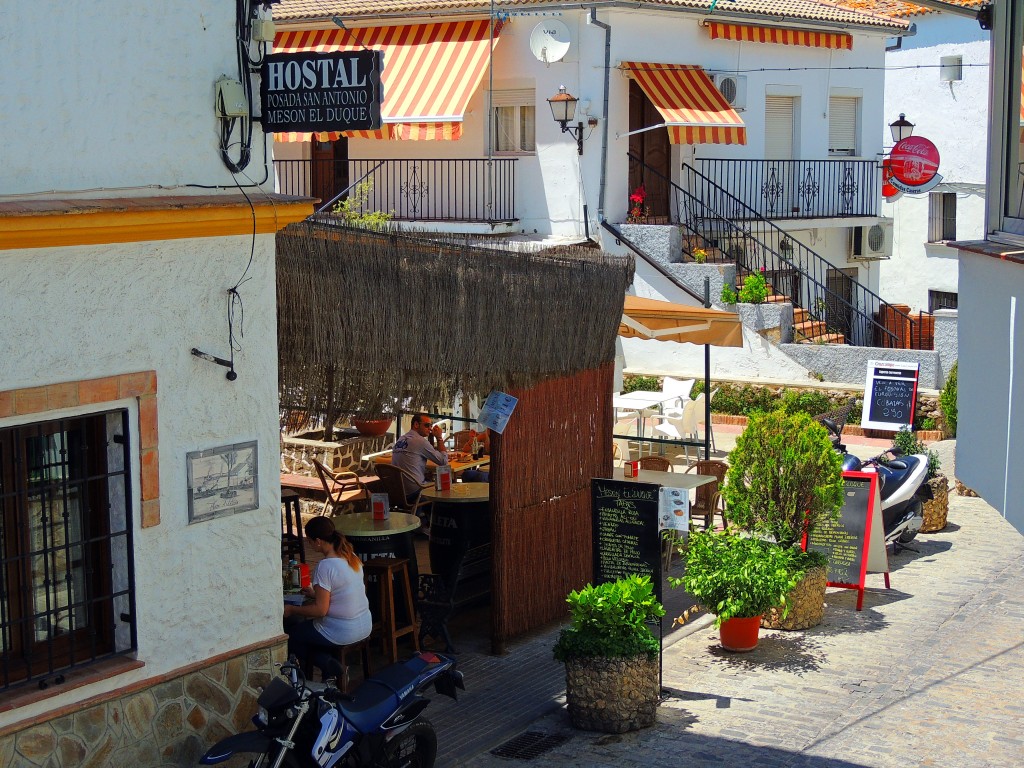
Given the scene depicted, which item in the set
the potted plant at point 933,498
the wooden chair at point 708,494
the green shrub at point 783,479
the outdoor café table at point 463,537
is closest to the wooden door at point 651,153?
the potted plant at point 933,498

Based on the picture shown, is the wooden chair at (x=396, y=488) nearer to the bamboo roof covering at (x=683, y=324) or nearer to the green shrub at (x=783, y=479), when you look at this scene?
the bamboo roof covering at (x=683, y=324)

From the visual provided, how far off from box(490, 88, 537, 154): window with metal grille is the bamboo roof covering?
932cm

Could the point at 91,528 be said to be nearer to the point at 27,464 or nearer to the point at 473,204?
the point at 27,464

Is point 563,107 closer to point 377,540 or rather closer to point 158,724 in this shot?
point 377,540

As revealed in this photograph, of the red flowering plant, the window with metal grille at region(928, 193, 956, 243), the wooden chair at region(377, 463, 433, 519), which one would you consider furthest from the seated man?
the window with metal grille at region(928, 193, 956, 243)

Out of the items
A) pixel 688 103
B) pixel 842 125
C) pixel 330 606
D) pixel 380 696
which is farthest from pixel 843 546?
pixel 842 125

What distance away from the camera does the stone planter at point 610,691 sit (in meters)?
9.00

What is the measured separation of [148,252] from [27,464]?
1274mm

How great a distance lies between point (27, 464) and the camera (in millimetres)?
7027

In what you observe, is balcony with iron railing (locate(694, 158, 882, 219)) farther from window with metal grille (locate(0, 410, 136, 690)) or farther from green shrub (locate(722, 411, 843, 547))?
window with metal grille (locate(0, 410, 136, 690))

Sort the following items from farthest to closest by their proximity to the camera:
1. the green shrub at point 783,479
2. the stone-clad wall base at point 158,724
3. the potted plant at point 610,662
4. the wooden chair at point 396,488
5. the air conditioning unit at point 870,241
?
the air conditioning unit at point 870,241 < the wooden chair at point 396,488 < the green shrub at point 783,479 < the potted plant at point 610,662 < the stone-clad wall base at point 158,724

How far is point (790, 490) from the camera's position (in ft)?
37.5

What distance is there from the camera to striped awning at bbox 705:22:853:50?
23.7 m

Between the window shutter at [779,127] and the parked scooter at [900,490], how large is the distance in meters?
12.6
